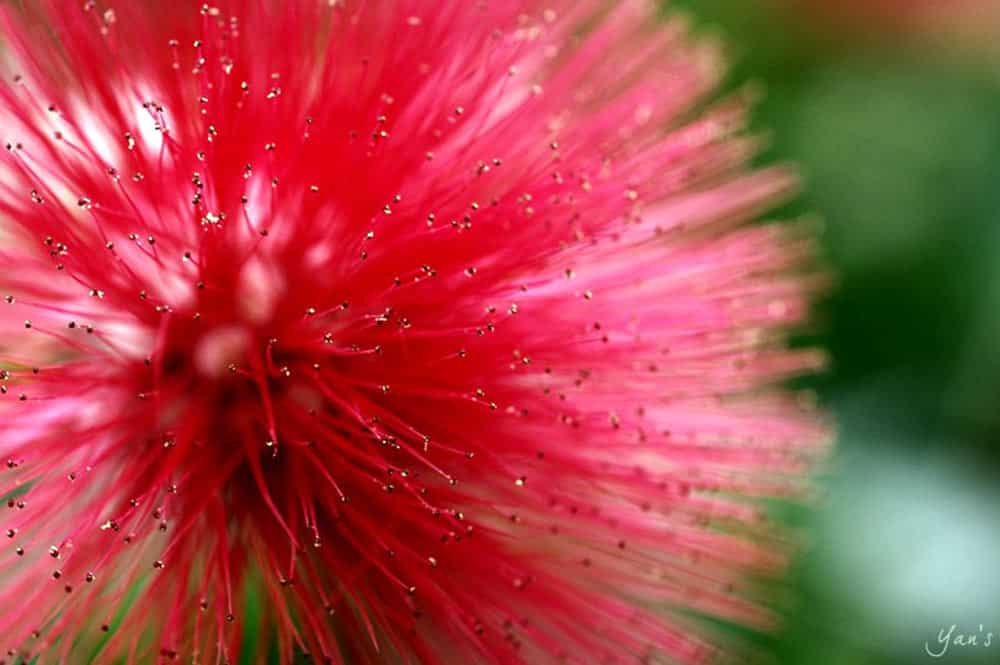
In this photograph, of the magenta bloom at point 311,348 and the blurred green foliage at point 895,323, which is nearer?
the magenta bloom at point 311,348

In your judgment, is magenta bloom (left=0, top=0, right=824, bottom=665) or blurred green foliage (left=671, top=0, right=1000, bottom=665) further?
blurred green foliage (left=671, top=0, right=1000, bottom=665)

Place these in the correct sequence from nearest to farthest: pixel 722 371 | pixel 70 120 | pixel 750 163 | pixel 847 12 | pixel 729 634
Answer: pixel 70 120, pixel 722 371, pixel 729 634, pixel 750 163, pixel 847 12

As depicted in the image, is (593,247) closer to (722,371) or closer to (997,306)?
(722,371)

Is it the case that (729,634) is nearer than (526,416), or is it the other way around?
(526,416)

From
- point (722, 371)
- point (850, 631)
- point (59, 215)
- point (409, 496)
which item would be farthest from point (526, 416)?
point (850, 631)
